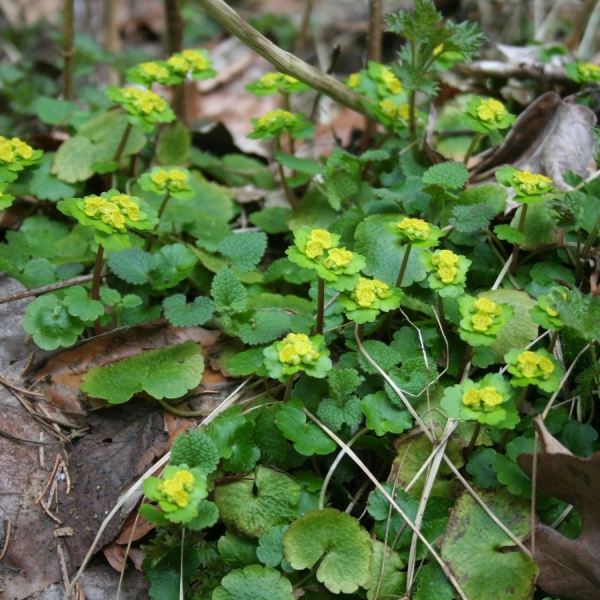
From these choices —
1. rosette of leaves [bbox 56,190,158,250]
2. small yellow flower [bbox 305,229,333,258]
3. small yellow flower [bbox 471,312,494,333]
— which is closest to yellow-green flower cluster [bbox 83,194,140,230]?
rosette of leaves [bbox 56,190,158,250]

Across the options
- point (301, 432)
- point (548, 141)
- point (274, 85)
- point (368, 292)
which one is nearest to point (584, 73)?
point (548, 141)

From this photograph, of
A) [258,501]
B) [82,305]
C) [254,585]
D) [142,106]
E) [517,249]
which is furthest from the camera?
[142,106]

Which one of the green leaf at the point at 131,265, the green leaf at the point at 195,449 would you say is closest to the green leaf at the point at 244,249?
the green leaf at the point at 131,265

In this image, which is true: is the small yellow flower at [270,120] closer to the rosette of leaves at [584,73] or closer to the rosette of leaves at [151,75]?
the rosette of leaves at [151,75]

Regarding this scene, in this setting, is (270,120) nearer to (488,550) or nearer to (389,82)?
(389,82)

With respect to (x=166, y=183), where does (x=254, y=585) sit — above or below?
below

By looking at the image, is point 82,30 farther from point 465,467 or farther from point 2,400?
point 465,467

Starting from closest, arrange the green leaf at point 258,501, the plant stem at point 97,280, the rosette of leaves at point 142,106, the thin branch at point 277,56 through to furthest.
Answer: the green leaf at point 258,501, the plant stem at point 97,280, the thin branch at point 277,56, the rosette of leaves at point 142,106
